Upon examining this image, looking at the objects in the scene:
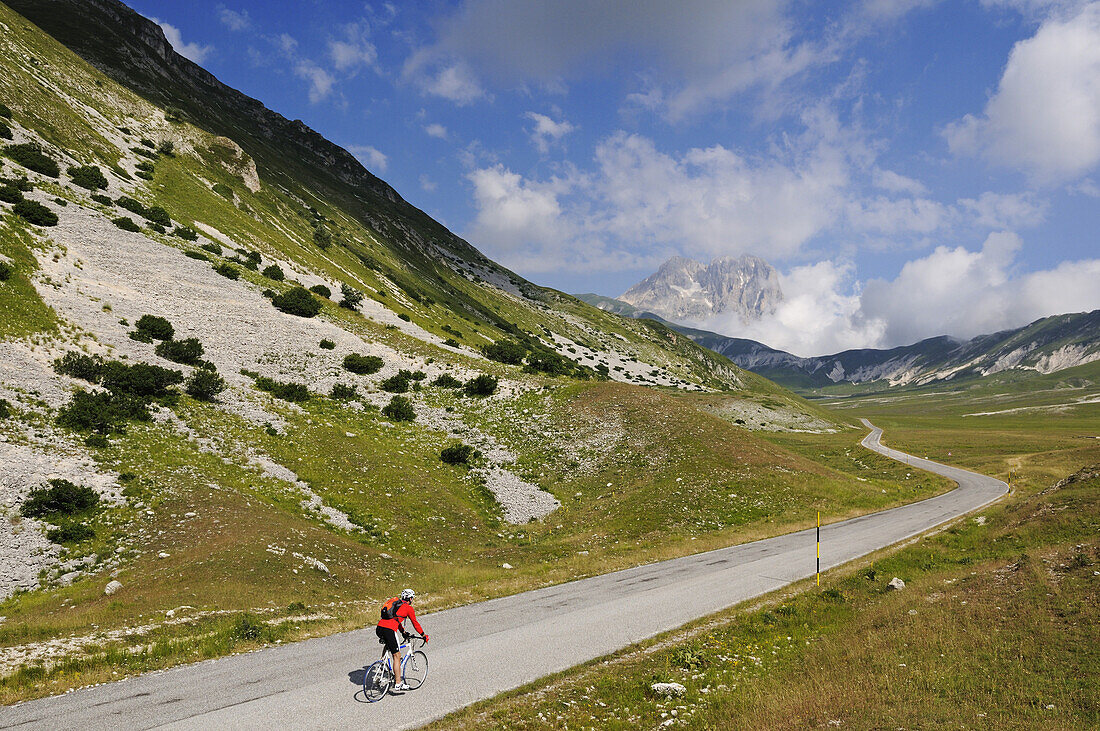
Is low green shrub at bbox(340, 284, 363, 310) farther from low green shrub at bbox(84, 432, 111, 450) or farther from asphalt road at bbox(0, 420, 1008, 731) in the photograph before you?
asphalt road at bbox(0, 420, 1008, 731)

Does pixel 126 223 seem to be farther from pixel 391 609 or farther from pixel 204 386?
pixel 391 609

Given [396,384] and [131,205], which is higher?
[131,205]

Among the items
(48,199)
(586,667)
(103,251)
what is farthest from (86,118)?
(586,667)

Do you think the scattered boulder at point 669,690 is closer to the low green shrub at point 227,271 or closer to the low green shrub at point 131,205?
the low green shrub at point 227,271

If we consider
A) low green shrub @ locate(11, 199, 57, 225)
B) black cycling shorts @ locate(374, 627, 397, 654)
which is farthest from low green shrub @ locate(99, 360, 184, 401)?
black cycling shorts @ locate(374, 627, 397, 654)

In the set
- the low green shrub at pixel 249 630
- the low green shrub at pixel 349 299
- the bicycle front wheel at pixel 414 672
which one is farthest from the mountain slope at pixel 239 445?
the bicycle front wheel at pixel 414 672

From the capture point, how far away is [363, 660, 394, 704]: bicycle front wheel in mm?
12688

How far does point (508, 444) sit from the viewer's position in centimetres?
4781

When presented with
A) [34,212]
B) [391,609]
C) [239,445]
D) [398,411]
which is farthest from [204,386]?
[391,609]

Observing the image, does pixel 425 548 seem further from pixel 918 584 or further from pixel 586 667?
pixel 918 584

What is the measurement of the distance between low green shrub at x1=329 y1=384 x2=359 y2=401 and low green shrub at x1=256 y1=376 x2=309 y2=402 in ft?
8.04

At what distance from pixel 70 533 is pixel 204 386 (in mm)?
17115

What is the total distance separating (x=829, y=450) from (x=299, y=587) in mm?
86526

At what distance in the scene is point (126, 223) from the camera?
53812 millimetres
